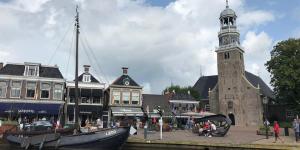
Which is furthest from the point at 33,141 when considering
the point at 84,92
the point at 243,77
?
the point at 243,77

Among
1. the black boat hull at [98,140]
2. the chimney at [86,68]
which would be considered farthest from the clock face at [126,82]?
the black boat hull at [98,140]

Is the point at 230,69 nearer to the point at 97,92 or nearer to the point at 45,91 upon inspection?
the point at 97,92

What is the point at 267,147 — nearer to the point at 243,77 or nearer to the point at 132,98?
the point at 132,98

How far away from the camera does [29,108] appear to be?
4091 centimetres

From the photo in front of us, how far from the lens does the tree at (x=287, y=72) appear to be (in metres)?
41.8

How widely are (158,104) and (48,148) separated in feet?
118

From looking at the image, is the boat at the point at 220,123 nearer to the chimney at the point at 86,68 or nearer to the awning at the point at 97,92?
the awning at the point at 97,92

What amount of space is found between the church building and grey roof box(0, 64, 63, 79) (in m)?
35.0

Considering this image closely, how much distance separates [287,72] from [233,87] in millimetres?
20180

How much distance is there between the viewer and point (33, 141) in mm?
23062

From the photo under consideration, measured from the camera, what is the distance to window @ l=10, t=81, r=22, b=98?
136ft

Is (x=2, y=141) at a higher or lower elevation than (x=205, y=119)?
lower

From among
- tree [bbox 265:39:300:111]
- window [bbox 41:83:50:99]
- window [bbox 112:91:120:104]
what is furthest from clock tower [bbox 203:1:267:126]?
window [bbox 41:83:50:99]

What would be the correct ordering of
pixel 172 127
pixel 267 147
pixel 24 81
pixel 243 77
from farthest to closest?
1. pixel 243 77
2. pixel 24 81
3. pixel 172 127
4. pixel 267 147
